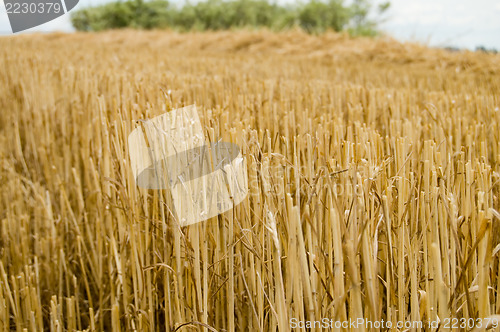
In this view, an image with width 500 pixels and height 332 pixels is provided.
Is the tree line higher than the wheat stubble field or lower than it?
higher

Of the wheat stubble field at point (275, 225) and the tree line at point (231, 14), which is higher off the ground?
the tree line at point (231, 14)

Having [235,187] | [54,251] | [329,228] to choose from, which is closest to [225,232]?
[235,187]

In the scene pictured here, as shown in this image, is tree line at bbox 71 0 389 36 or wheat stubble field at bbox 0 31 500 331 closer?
wheat stubble field at bbox 0 31 500 331

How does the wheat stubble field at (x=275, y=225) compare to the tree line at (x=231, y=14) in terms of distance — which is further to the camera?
the tree line at (x=231, y=14)

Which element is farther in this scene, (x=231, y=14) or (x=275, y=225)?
(x=231, y=14)

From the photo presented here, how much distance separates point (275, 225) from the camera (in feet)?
2.52

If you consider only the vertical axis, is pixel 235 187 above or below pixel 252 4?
below

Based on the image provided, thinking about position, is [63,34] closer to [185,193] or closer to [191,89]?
[191,89]

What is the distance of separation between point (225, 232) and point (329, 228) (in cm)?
24

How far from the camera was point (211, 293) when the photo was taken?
109cm

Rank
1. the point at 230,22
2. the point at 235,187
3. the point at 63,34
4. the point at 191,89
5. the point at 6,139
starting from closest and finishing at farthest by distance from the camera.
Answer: the point at 235,187, the point at 191,89, the point at 6,139, the point at 63,34, the point at 230,22

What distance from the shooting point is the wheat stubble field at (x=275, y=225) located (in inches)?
31.8

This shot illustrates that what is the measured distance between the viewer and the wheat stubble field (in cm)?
81

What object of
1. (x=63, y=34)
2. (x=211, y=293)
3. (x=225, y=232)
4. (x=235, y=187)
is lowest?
(x=211, y=293)
